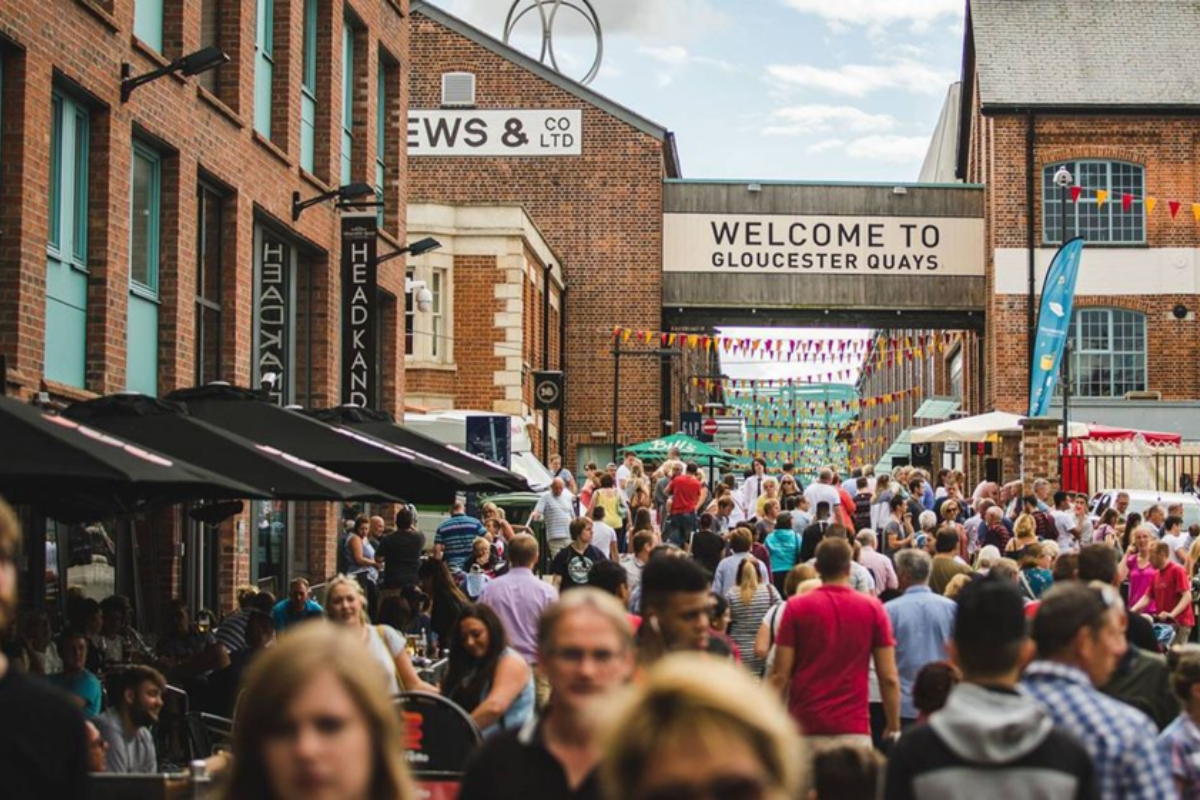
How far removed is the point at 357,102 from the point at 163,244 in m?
8.32

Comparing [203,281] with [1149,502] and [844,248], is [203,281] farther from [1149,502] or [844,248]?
[844,248]

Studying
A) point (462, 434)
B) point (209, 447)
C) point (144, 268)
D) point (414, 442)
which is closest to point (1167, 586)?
point (414, 442)

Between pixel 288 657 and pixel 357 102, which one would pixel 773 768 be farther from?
pixel 357 102

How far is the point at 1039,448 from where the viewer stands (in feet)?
109

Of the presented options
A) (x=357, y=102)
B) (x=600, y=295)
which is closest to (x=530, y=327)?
(x=600, y=295)

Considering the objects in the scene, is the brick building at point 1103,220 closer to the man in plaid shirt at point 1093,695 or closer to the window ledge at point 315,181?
the window ledge at point 315,181

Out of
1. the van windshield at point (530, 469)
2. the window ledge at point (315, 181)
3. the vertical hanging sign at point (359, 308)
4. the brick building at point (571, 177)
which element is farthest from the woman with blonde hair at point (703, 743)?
the brick building at point (571, 177)

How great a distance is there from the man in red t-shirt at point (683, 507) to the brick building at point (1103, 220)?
18.4 meters

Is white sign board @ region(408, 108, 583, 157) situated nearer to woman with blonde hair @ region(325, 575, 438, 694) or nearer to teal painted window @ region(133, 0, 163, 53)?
teal painted window @ region(133, 0, 163, 53)

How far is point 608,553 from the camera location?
21.3 metres

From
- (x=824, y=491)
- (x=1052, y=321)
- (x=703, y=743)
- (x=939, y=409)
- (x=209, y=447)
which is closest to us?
(x=703, y=743)

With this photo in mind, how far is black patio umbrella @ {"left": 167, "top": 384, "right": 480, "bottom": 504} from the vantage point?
14664 millimetres

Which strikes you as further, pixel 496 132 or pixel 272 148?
pixel 496 132

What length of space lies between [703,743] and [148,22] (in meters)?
17.1
